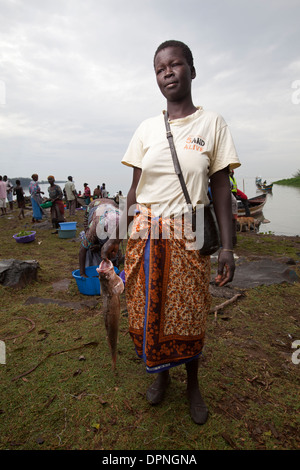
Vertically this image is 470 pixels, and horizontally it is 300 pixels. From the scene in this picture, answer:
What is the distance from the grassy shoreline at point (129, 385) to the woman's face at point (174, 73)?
7.23 ft

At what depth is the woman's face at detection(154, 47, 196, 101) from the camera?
1.66m

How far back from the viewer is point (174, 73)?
5.44 ft

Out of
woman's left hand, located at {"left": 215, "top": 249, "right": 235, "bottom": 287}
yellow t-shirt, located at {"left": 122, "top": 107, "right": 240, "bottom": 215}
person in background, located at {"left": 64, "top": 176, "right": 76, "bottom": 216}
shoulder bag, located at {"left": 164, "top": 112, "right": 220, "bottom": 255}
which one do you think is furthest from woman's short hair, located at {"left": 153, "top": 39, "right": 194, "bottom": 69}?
person in background, located at {"left": 64, "top": 176, "right": 76, "bottom": 216}

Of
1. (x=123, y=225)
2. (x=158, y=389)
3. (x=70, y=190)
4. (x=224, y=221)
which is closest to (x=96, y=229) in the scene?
(x=123, y=225)

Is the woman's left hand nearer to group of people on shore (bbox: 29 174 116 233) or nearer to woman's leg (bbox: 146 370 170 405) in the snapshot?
woman's leg (bbox: 146 370 170 405)

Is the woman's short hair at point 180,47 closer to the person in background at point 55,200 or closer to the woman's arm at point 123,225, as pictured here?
the woman's arm at point 123,225

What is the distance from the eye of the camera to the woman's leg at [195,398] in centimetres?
189

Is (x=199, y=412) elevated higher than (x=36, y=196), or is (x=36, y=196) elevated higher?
(x=36, y=196)

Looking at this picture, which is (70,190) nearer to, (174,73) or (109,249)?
(109,249)

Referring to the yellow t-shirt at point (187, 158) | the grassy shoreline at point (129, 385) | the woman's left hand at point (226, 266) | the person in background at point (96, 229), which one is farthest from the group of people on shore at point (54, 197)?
the woman's left hand at point (226, 266)

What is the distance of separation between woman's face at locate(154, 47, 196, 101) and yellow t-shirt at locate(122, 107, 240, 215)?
0.55ft

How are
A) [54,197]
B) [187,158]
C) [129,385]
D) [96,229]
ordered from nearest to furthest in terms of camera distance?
[187,158], [129,385], [96,229], [54,197]

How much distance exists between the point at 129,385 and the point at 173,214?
1.54 m
